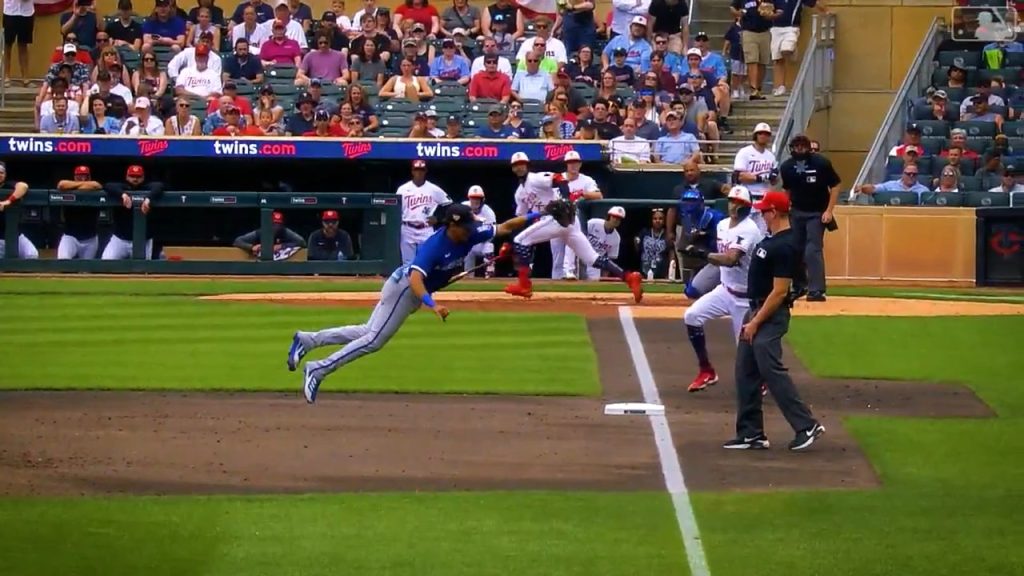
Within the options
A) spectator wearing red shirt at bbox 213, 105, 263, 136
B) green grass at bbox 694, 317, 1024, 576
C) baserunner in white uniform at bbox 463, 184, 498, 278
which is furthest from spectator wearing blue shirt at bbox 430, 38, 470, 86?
green grass at bbox 694, 317, 1024, 576

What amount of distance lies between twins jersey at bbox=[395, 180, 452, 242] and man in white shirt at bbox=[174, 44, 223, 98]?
385 centimetres

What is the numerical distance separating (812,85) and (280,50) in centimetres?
835

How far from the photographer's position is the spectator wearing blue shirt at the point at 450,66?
2544 centimetres

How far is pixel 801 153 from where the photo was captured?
17.2 metres

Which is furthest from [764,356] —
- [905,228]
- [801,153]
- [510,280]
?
[905,228]

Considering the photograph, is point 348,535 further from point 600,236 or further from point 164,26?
point 164,26

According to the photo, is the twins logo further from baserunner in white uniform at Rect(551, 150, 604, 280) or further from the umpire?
the umpire

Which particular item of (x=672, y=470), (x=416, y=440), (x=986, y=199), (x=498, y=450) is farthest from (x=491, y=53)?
(x=672, y=470)

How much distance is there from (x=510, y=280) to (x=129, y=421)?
10.8 m

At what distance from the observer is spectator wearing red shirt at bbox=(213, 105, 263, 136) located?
2341cm

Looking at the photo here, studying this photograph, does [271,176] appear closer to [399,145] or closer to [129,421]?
[399,145]

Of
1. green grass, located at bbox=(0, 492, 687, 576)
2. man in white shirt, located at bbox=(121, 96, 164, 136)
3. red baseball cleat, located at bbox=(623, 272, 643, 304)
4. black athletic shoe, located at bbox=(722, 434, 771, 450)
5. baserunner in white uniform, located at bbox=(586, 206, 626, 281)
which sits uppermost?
man in white shirt, located at bbox=(121, 96, 164, 136)

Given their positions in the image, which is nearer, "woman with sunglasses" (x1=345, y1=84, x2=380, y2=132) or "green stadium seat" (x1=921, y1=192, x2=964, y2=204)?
"green stadium seat" (x1=921, y1=192, x2=964, y2=204)

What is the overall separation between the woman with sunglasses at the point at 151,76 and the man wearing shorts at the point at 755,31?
355 inches
